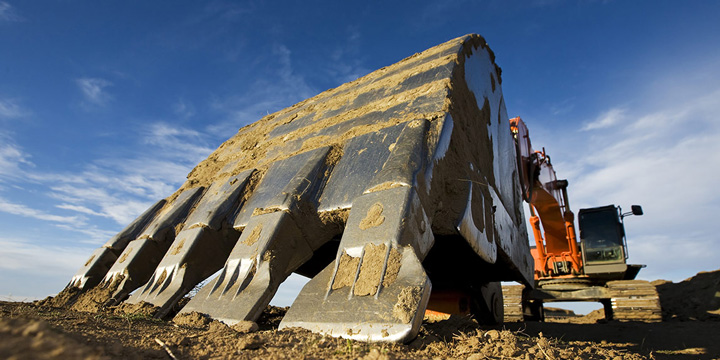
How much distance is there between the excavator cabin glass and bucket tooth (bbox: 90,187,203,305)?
6551 mm

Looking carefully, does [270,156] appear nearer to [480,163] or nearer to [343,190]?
[343,190]

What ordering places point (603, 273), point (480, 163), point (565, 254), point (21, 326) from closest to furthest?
1. point (21, 326)
2. point (480, 163)
3. point (603, 273)
4. point (565, 254)

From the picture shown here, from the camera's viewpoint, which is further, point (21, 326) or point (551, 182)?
point (551, 182)

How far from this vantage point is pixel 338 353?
4.00 ft

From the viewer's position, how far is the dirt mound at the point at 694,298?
7.22 meters

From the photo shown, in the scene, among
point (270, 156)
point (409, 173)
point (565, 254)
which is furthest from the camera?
point (565, 254)

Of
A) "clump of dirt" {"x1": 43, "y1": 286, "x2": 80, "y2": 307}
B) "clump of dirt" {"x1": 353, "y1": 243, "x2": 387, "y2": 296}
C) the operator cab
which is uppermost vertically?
the operator cab

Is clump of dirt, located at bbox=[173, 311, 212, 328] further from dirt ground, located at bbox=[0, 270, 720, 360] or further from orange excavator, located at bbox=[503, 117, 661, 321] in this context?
orange excavator, located at bbox=[503, 117, 661, 321]

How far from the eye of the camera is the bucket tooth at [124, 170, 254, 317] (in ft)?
8.23

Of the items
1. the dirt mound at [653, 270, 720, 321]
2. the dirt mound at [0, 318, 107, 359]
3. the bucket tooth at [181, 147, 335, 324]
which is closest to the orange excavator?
the dirt mound at [653, 270, 720, 321]

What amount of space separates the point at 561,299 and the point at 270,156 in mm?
6007

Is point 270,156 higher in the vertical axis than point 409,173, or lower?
higher

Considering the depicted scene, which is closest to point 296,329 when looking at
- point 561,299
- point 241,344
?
point 241,344

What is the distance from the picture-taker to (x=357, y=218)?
75.2 inches
